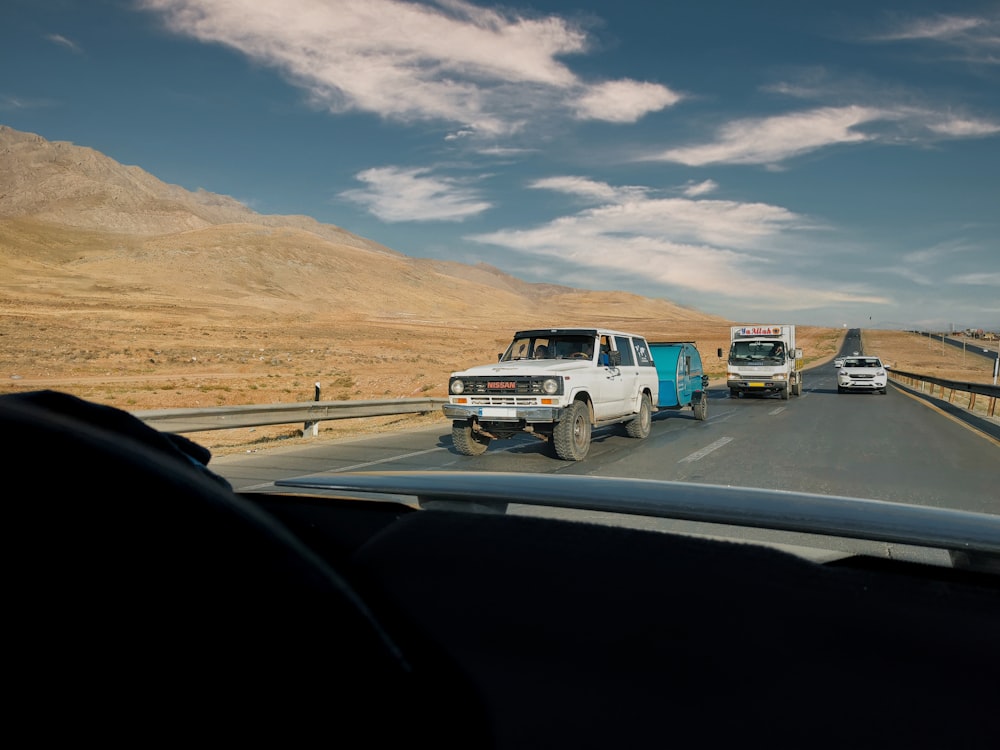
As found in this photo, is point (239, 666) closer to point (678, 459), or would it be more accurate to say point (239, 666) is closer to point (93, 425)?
point (93, 425)

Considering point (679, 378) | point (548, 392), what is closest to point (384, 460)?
point (548, 392)

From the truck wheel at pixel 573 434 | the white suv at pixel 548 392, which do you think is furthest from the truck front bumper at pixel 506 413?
the truck wheel at pixel 573 434

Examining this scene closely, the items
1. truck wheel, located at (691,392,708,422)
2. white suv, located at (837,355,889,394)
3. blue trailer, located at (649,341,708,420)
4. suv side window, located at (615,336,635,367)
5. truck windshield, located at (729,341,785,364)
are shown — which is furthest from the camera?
white suv, located at (837,355,889,394)

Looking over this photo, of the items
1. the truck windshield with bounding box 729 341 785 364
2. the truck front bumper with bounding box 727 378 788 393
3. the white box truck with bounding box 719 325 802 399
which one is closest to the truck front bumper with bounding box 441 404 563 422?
the white box truck with bounding box 719 325 802 399

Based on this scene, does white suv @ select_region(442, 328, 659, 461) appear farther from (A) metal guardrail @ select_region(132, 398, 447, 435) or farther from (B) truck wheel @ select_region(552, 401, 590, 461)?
(A) metal guardrail @ select_region(132, 398, 447, 435)

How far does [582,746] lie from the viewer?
3.34 ft

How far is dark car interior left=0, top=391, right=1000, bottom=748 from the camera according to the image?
0.63m

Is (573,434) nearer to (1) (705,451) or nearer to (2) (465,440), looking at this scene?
(2) (465,440)

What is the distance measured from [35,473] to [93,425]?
6.0 inches

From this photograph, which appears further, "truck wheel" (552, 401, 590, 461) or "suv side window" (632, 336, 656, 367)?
"suv side window" (632, 336, 656, 367)

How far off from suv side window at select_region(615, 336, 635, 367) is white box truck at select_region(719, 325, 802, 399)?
1172cm

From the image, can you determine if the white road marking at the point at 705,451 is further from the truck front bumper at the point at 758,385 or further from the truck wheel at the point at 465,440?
the truck front bumper at the point at 758,385

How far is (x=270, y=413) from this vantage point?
42.9ft

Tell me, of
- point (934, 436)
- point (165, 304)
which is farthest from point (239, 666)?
point (165, 304)
